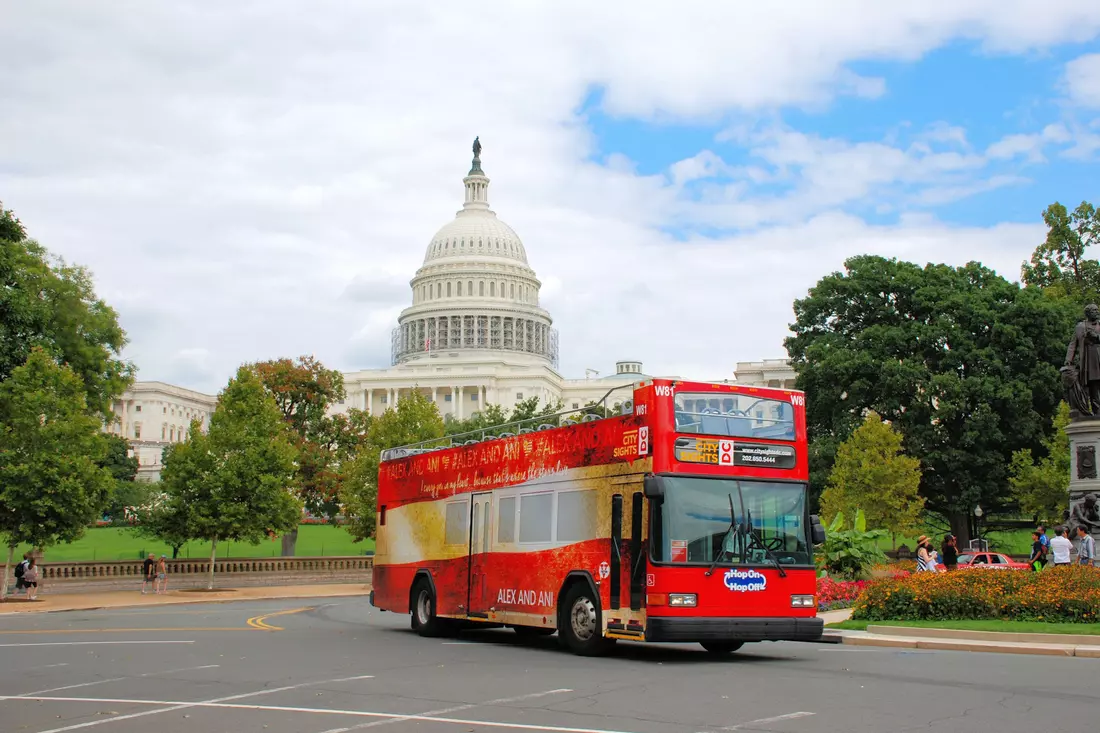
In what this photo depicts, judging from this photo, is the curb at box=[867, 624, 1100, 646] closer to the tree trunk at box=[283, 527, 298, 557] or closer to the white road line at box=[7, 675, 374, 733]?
the white road line at box=[7, 675, 374, 733]

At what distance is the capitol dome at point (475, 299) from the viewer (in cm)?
16462

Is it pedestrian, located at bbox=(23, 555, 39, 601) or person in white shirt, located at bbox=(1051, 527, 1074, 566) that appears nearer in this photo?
person in white shirt, located at bbox=(1051, 527, 1074, 566)

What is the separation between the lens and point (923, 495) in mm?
57594

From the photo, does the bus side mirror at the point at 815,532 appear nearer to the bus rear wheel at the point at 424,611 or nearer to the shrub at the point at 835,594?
the bus rear wheel at the point at 424,611

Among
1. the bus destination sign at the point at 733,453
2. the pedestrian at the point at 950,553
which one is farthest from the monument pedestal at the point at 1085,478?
the bus destination sign at the point at 733,453

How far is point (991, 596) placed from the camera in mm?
21109

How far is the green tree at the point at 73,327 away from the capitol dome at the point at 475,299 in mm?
97658

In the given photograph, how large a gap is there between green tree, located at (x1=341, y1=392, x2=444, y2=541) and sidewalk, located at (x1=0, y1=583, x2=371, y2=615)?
5106 millimetres

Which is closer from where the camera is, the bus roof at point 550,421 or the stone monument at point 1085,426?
the bus roof at point 550,421

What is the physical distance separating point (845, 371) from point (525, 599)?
38.4 meters

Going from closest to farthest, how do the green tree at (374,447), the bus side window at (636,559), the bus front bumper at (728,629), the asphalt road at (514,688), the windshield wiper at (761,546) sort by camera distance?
the asphalt road at (514,688)
the bus front bumper at (728,629)
the bus side window at (636,559)
the windshield wiper at (761,546)
the green tree at (374,447)

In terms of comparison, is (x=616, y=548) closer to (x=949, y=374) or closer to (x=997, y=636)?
(x=997, y=636)

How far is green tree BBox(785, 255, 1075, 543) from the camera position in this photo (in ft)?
178

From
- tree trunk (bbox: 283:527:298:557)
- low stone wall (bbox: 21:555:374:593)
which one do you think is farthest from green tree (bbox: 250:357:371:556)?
low stone wall (bbox: 21:555:374:593)
